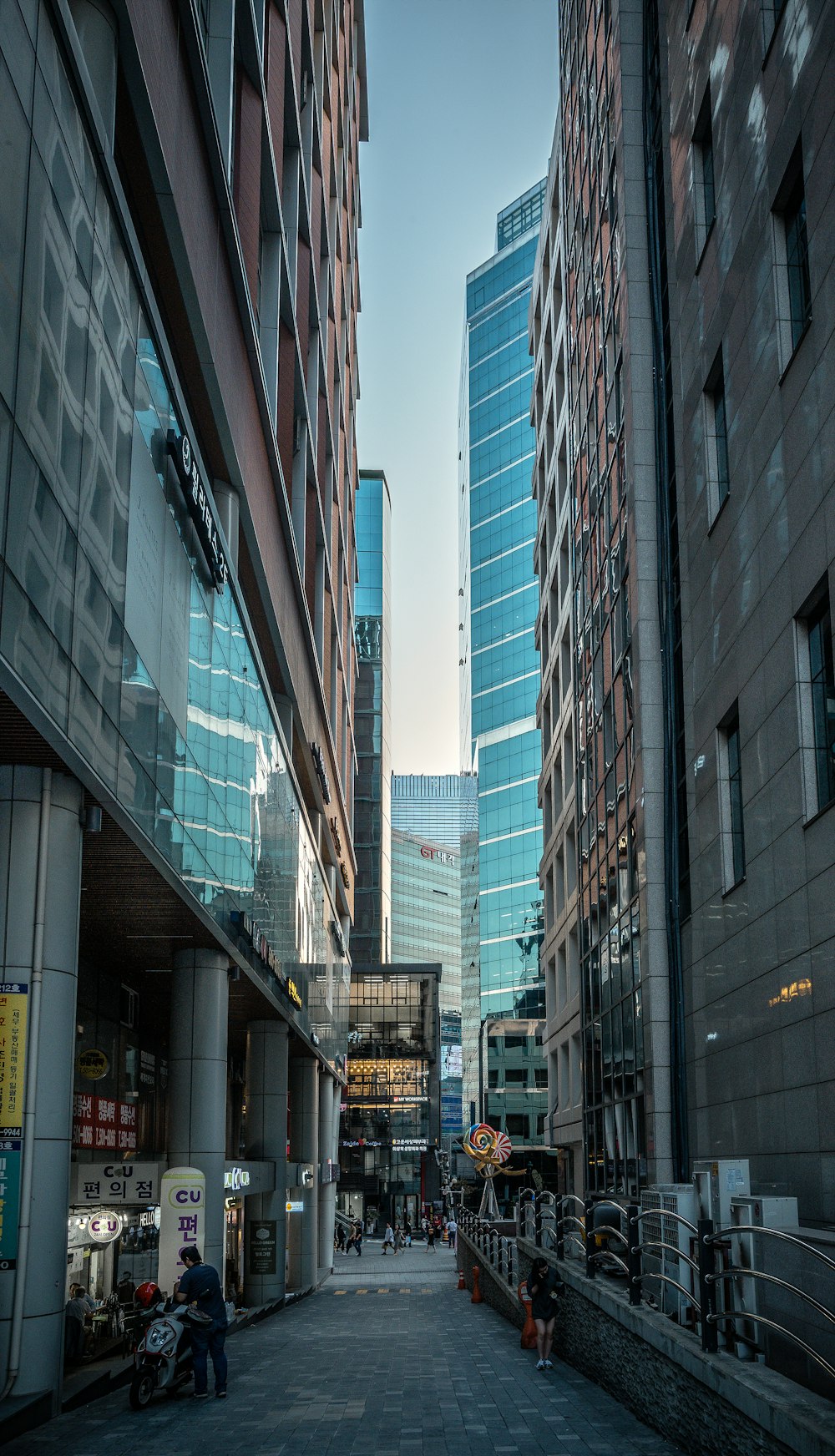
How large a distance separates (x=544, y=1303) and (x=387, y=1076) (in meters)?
80.7

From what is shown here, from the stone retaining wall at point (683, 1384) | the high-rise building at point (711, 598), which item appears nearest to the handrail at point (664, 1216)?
the stone retaining wall at point (683, 1384)

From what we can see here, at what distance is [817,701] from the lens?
16969 millimetres

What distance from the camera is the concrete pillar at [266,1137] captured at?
31234 mm

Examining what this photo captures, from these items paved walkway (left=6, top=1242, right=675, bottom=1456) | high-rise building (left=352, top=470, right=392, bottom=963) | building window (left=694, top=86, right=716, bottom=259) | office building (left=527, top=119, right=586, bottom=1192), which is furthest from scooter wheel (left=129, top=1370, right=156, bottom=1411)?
high-rise building (left=352, top=470, right=392, bottom=963)

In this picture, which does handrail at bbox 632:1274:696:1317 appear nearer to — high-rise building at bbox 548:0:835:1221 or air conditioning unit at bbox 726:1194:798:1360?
air conditioning unit at bbox 726:1194:798:1360

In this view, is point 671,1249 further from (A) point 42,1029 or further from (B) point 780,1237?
(A) point 42,1029

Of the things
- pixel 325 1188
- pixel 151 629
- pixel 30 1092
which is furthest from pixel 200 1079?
pixel 325 1188

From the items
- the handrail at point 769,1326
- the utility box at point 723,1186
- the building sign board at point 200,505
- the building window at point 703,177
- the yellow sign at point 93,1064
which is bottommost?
the handrail at point 769,1326

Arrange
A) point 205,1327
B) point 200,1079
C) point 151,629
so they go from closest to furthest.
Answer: point 205,1327 < point 151,629 < point 200,1079

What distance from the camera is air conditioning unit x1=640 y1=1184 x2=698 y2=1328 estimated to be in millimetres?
12141

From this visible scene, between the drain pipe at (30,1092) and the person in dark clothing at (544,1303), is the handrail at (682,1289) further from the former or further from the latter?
the drain pipe at (30,1092)

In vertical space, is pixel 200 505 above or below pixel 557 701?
below

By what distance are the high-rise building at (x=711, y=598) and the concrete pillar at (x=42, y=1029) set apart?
333 inches

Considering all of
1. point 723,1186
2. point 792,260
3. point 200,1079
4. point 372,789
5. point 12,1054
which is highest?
point 372,789
